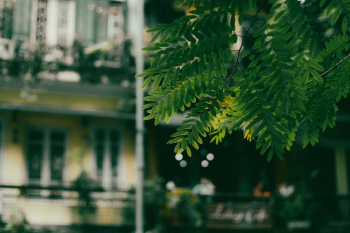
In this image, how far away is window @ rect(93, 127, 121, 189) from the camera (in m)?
19.4

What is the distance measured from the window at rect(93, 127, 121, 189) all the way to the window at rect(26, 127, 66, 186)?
1132mm

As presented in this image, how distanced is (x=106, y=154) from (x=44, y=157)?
2034mm

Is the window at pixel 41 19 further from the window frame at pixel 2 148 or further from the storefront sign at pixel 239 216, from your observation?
the storefront sign at pixel 239 216

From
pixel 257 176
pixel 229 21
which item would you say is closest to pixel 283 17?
pixel 229 21

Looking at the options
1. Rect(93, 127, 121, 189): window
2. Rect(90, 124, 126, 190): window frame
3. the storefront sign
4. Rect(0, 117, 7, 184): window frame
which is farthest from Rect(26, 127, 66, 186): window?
the storefront sign

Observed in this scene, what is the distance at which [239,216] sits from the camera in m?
19.1

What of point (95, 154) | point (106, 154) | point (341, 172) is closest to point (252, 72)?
point (95, 154)

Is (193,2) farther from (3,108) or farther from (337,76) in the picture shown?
(3,108)

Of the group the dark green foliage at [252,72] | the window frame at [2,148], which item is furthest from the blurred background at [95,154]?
the dark green foliage at [252,72]

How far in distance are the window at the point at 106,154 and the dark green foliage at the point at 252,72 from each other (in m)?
15.7

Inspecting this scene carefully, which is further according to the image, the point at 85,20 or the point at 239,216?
the point at 85,20

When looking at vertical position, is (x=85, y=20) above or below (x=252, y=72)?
above

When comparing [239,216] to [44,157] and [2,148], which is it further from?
[2,148]

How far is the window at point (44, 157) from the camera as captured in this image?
18.7 meters
